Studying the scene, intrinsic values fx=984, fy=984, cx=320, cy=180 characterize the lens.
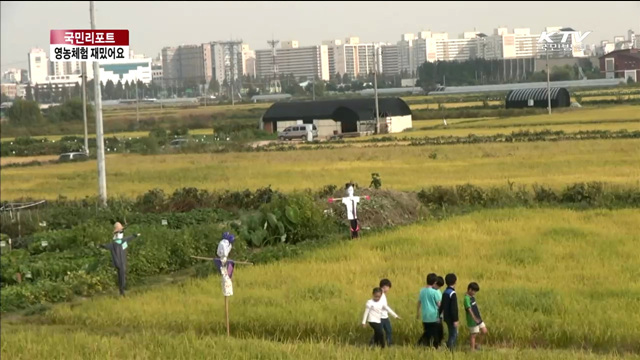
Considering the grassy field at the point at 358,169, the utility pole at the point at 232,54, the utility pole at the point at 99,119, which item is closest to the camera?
the utility pole at the point at 99,119

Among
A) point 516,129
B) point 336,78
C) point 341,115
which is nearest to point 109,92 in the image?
point 341,115

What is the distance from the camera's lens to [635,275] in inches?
395

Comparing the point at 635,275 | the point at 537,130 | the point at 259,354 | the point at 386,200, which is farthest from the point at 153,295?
the point at 537,130

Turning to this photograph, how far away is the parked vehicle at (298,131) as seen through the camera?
97.0ft

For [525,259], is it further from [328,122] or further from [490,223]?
[328,122]

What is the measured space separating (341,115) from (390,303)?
2021cm

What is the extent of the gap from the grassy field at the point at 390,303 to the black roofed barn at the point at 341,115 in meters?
14.1

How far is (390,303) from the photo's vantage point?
9180 millimetres

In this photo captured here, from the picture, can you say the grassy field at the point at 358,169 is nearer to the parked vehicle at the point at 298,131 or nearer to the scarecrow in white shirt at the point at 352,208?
the parked vehicle at the point at 298,131

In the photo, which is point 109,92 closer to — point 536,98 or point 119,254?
point 536,98

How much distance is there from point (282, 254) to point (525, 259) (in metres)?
3.20

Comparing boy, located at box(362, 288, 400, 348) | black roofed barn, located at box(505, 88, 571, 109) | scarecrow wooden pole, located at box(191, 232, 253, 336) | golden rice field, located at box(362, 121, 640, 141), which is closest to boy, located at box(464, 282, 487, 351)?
boy, located at box(362, 288, 400, 348)

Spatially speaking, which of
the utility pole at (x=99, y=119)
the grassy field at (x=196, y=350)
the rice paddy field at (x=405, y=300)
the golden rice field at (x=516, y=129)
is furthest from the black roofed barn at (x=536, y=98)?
the grassy field at (x=196, y=350)

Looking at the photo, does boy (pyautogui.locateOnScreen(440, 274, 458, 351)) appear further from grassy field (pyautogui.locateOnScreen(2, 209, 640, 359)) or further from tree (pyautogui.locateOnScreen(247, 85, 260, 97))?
tree (pyautogui.locateOnScreen(247, 85, 260, 97))
